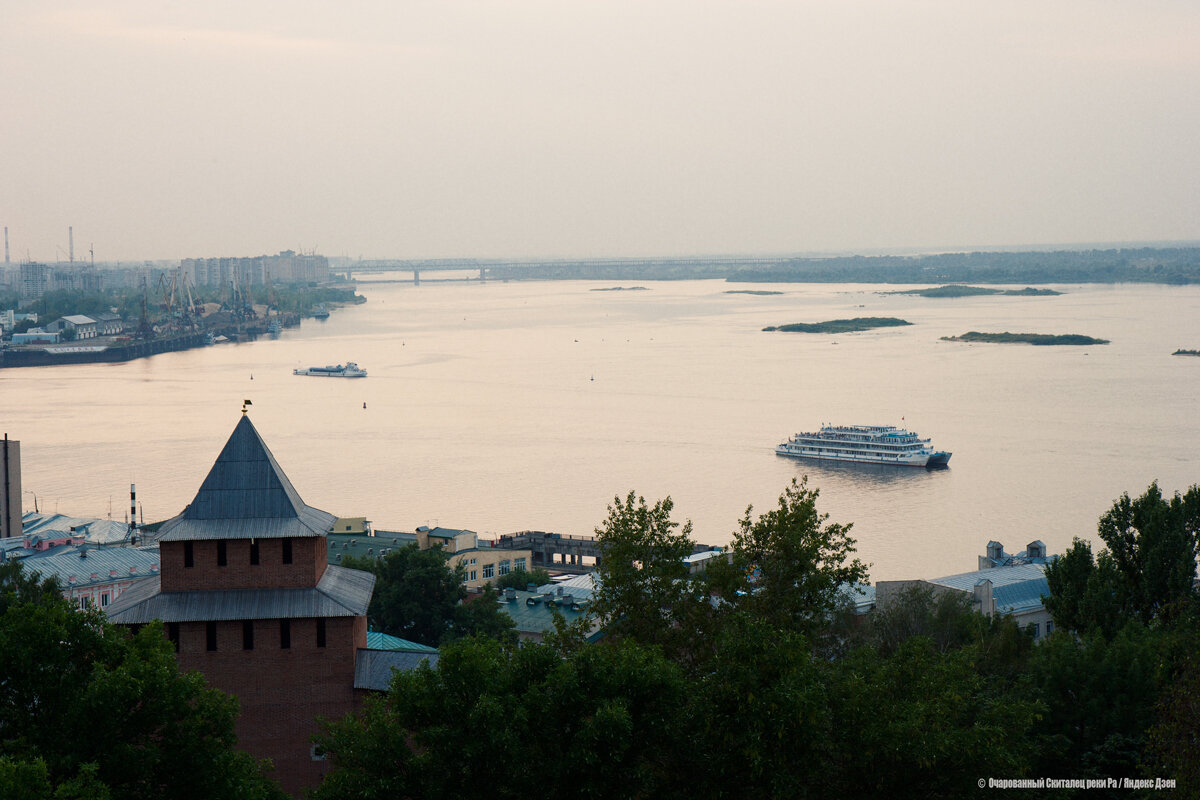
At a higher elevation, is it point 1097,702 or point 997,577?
point 1097,702

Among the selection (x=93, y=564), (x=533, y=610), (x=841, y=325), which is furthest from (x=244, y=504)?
(x=841, y=325)

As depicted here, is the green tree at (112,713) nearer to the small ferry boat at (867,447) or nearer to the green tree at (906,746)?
the green tree at (906,746)

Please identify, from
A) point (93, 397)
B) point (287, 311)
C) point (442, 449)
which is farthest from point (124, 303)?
point (442, 449)

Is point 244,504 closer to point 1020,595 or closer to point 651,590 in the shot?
point 651,590

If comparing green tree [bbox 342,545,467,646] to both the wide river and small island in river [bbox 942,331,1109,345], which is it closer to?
the wide river

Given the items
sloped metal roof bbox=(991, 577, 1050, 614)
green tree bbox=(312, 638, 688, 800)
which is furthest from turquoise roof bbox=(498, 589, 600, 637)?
green tree bbox=(312, 638, 688, 800)

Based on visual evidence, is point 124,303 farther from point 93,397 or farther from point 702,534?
point 702,534
